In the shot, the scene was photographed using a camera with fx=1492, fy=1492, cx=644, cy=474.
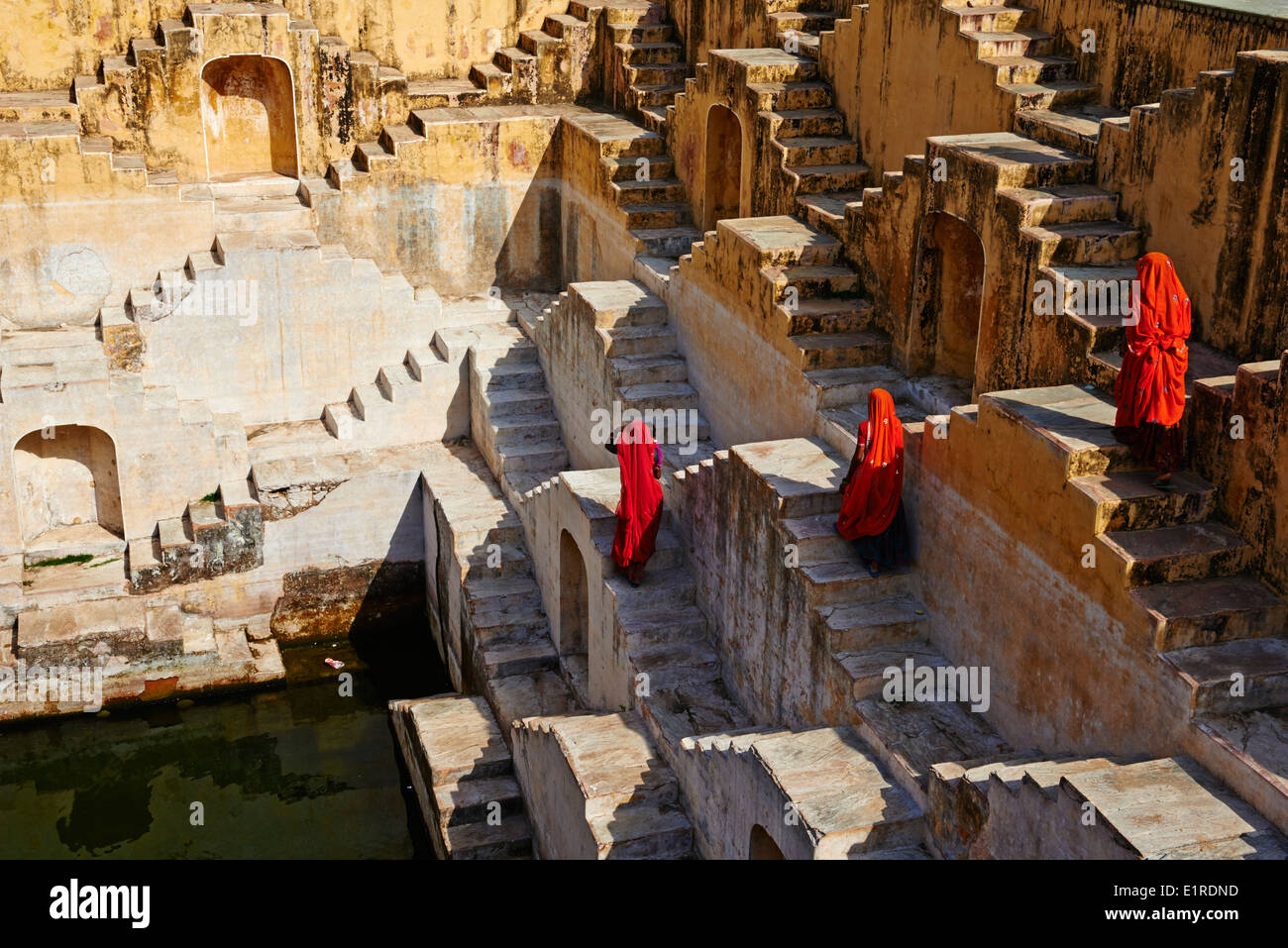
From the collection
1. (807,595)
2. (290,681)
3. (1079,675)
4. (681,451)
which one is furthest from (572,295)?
(1079,675)

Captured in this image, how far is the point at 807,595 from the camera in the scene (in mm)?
11289

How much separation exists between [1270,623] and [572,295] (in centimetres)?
965

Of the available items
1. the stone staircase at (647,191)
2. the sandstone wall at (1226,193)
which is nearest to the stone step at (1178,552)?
the sandstone wall at (1226,193)

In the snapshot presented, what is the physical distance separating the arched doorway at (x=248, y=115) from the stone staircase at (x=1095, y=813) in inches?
534

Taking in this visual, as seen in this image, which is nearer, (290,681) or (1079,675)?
(1079,675)

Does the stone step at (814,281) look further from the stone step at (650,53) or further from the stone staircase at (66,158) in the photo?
the stone staircase at (66,158)

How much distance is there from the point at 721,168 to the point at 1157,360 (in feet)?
28.9

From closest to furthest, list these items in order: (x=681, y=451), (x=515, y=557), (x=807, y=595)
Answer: (x=807, y=595), (x=681, y=451), (x=515, y=557)

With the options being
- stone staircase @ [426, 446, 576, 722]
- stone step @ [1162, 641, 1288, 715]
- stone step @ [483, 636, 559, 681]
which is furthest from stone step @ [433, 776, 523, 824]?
stone step @ [1162, 641, 1288, 715]

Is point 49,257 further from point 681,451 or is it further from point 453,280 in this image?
point 681,451

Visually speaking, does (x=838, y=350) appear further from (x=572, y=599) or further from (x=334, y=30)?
(x=334, y=30)

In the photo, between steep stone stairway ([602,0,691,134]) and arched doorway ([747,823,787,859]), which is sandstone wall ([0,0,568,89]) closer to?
steep stone stairway ([602,0,691,134])

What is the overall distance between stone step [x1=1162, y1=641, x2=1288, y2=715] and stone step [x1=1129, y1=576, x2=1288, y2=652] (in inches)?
2.9

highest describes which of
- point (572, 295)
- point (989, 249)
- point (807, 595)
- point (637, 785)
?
point (989, 249)
